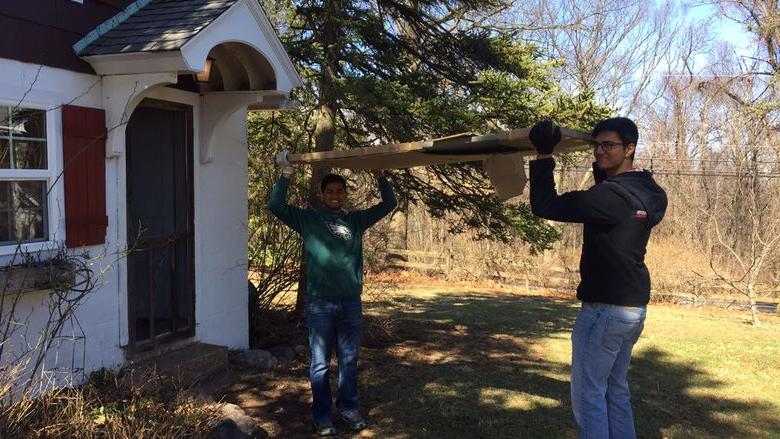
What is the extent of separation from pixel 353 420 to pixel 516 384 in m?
2.17

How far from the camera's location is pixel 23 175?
14.3 feet

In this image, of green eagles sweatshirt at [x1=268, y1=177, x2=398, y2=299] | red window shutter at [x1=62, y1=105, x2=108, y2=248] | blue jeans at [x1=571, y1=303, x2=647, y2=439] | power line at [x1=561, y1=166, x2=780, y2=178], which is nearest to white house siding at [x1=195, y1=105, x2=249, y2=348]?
red window shutter at [x1=62, y1=105, x2=108, y2=248]

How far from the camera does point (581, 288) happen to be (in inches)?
131

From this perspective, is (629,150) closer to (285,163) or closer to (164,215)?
(285,163)

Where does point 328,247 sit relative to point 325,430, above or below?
above

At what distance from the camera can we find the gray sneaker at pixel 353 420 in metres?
4.58

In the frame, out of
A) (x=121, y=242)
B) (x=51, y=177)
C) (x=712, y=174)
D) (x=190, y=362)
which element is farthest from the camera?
(x=712, y=174)

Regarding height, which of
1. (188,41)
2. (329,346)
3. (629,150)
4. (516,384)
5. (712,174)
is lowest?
(516,384)

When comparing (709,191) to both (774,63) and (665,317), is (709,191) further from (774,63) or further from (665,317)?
(665,317)

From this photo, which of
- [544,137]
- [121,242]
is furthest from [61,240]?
[544,137]

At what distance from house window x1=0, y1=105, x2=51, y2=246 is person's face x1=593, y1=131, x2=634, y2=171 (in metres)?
3.83

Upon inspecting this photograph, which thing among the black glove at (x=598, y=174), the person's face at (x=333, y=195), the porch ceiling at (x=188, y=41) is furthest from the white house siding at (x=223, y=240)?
the black glove at (x=598, y=174)

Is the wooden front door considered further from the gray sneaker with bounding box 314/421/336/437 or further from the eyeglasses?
the eyeglasses

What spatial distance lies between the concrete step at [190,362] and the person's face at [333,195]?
1.87 metres
